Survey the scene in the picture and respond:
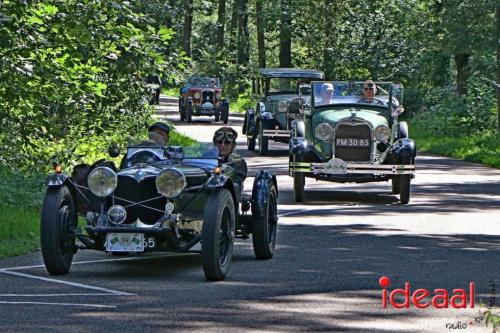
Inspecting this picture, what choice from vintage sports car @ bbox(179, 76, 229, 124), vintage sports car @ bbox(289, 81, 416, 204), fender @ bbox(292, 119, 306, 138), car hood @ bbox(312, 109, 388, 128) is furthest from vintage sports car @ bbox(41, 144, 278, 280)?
vintage sports car @ bbox(179, 76, 229, 124)

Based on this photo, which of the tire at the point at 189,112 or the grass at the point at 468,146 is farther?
the tire at the point at 189,112

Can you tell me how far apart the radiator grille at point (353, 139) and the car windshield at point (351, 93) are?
98 centimetres

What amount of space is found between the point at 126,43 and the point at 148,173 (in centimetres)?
672

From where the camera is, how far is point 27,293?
10992mm

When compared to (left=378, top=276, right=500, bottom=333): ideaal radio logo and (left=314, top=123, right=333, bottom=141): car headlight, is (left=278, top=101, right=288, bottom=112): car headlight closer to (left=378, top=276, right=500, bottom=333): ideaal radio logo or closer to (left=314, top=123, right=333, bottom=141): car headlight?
(left=314, top=123, right=333, bottom=141): car headlight

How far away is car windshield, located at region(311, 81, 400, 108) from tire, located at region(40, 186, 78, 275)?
10.7 m

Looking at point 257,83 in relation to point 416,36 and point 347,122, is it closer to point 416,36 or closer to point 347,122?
point 347,122

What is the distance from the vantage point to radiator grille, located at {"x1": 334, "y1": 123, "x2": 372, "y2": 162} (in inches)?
846

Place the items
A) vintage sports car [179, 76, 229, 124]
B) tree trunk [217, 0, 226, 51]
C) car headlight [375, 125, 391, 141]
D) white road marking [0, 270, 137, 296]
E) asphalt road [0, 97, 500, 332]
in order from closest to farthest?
asphalt road [0, 97, 500, 332] < white road marking [0, 270, 137, 296] < car headlight [375, 125, 391, 141] < vintage sports car [179, 76, 229, 124] < tree trunk [217, 0, 226, 51]

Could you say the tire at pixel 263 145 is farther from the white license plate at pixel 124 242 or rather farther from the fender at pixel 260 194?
the white license plate at pixel 124 242

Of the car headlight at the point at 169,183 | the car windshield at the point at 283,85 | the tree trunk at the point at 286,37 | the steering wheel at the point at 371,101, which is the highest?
the tree trunk at the point at 286,37

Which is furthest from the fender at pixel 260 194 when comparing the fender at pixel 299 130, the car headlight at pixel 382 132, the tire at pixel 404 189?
the fender at pixel 299 130

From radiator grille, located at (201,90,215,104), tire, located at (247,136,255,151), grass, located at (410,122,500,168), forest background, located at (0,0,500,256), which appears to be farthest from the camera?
radiator grille, located at (201,90,215,104)

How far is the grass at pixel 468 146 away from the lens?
31.6 m
